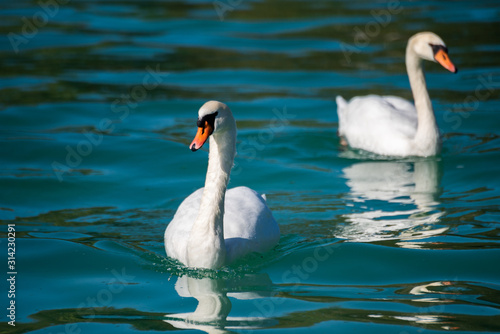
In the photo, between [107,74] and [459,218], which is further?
[107,74]

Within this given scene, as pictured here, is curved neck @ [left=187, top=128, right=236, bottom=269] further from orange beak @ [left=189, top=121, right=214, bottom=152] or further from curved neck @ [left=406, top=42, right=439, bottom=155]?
curved neck @ [left=406, top=42, right=439, bottom=155]

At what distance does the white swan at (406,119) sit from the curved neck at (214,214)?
14.5 ft

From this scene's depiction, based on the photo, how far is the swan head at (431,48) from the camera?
10.4 meters

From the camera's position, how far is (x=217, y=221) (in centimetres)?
657

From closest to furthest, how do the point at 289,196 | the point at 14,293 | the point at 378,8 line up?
the point at 14,293 < the point at 289,196 < the point at 378,8

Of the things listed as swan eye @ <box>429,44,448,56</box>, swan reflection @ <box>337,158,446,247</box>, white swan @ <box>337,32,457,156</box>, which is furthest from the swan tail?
swan eye @ <box>429,44,448,56</box>

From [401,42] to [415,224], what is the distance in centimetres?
967

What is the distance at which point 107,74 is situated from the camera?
1509 cm

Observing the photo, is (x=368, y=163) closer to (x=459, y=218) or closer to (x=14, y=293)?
(x=459, y=218)

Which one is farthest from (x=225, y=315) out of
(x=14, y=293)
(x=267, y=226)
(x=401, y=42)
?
(x=401, y=42)

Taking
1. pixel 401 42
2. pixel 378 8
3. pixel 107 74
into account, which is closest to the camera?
pixel 107 74

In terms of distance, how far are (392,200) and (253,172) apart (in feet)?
6.94

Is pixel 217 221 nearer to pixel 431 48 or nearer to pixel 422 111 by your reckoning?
pixel 422 111

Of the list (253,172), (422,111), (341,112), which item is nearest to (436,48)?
(422,111)
